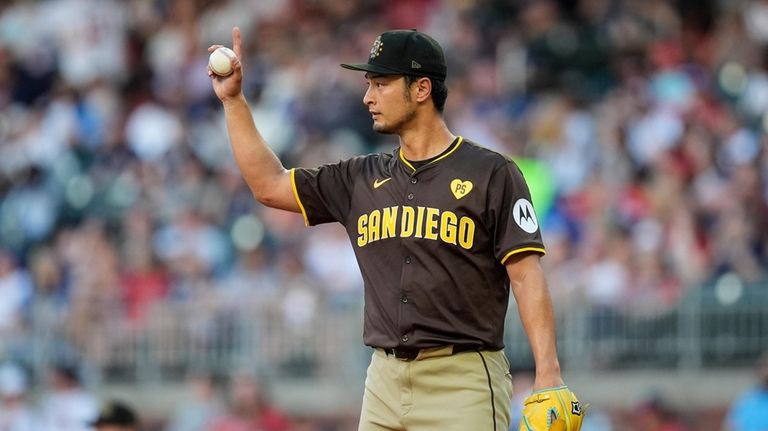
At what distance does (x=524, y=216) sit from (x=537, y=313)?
1.21 feet

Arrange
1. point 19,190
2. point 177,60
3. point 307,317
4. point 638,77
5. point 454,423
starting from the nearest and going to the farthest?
point 454,423 < point 307,317 < point 638,77 < point 19,190 < point 177,60

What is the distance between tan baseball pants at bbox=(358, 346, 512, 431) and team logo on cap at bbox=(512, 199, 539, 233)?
49 cm

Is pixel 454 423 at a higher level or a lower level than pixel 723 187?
lower

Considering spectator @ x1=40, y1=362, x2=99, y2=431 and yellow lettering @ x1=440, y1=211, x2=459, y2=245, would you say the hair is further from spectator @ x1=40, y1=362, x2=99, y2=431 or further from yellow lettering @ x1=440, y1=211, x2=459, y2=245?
spectator @ x1=40, y1=362, x2=99, y2=431

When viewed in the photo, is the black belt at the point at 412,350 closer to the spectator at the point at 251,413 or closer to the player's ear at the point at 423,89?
the player's ear at the point at 423,89

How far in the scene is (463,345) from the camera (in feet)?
19.3

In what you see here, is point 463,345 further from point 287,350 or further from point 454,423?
point 287,350

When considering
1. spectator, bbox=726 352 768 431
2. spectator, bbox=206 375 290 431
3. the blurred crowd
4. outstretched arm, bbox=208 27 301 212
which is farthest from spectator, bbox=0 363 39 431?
outstretched arm, bbox=208 27 301 212

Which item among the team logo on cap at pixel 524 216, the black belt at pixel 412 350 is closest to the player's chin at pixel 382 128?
the team logo on cap at pixel 524 216

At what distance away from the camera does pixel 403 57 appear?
19.6 feet

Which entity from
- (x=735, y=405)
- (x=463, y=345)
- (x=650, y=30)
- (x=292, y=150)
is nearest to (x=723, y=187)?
(x=735, y=405)

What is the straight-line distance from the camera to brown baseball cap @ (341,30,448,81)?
5.96 meters

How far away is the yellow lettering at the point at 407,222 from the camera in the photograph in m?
5.95

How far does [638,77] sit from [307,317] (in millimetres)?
3784
